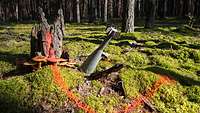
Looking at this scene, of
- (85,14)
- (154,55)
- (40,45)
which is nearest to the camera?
(40,45)

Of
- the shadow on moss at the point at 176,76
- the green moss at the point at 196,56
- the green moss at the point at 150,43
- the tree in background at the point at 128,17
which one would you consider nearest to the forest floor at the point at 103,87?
the shadow on moss at the point at 176,76

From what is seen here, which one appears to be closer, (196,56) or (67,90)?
(67,90)

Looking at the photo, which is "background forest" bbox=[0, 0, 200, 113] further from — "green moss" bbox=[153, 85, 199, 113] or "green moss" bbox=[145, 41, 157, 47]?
"green moss" bbox=[145, 41, 157, 47]

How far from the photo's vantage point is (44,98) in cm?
770

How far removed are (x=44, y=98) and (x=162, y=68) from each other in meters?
3.74

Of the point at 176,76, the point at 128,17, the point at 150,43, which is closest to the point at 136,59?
the point at 176,76

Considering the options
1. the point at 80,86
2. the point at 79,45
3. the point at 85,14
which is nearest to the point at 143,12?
the point at 85,14

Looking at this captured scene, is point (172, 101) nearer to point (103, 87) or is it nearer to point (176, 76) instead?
point (176, 76)

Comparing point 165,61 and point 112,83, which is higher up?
point 165,61

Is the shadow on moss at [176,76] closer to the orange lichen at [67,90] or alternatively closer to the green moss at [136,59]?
the green moss at [136,59]

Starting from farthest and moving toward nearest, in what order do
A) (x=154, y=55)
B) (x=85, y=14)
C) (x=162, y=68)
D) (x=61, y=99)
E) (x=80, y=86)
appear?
(x=85, y=14), (x=154, y=55), (x=162, y=68), (x=80, y=86), (x=61, y=99)

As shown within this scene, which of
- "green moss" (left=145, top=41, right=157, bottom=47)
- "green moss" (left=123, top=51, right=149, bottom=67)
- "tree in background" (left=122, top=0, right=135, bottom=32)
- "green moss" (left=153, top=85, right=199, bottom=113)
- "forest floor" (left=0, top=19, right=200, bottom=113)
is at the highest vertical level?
"tree in background" (left=122, top=0, right=135, bottom=32)

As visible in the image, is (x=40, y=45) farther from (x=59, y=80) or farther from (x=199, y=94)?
(x=199, y=94)

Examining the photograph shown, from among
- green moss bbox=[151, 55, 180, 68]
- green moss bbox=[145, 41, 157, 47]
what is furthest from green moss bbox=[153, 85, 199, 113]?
green moss bbox=[145, 41, 157, 47]
